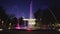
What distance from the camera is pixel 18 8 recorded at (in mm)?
8180

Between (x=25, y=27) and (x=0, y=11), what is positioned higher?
(x=0, y=11)

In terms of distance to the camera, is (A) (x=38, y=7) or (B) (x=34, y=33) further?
(A) (x=38, y=7)

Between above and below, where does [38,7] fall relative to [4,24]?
above

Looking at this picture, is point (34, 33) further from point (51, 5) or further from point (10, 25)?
point (51, 5)

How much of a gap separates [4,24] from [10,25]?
0.89 feet

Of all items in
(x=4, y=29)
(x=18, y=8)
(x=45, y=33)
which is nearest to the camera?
(x=45, y=33)

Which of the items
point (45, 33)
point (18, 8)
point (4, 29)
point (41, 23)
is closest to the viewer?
point (45, 33)

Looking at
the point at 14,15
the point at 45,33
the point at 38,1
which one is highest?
the point at 38,1

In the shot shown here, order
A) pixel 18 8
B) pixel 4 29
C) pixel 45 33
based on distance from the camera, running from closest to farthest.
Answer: pixel 45 33
pixel 4 29
pixel 18 8

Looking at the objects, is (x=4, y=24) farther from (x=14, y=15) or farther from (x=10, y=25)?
(x=14, y=15)

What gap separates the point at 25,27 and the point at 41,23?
0.80m

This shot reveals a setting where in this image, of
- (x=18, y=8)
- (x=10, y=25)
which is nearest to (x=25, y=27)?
(x=10, y=25)

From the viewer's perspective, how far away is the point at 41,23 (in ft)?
Answer: 25.0

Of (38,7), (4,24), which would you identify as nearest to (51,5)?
(38,7)
